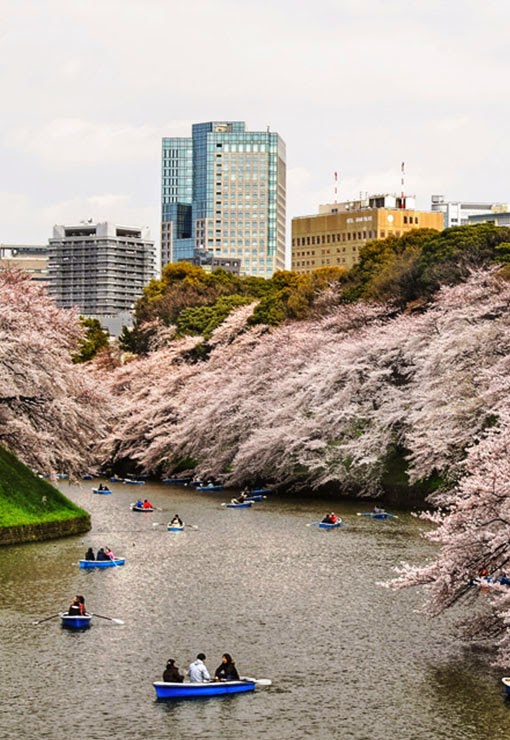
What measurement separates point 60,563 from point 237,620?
39.3 feet

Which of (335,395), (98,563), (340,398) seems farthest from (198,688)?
(335,395)

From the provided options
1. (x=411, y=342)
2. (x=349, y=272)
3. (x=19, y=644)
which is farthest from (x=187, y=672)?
(x=349, y=272)

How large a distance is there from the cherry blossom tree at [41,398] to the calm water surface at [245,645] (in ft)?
18.4

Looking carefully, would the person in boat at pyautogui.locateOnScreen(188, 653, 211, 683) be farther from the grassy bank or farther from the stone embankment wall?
the grassy bank

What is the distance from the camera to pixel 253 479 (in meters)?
81.9

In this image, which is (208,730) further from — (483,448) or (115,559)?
(115,559)

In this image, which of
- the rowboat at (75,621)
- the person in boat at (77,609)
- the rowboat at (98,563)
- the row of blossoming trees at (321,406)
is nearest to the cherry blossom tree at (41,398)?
the row of blossoming trees at (321,406)

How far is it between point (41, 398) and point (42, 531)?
7387mm

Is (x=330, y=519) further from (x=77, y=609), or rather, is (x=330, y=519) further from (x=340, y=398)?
(x=77, y=609)

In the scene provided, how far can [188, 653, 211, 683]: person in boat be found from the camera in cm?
3061

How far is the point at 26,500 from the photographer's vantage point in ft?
184

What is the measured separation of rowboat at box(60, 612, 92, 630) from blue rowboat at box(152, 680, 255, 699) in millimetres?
7066

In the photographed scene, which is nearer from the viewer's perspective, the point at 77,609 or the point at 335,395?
the point at 77,609

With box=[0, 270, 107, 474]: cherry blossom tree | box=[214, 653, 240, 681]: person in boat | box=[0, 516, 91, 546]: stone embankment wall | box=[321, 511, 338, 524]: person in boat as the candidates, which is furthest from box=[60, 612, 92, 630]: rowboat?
box=[321, 511, 338, 524]: person in boat
